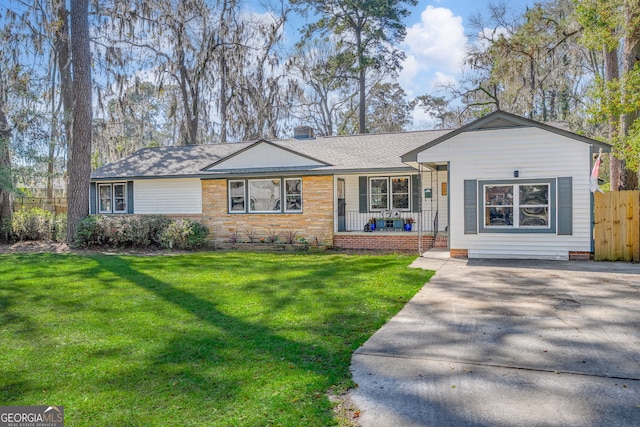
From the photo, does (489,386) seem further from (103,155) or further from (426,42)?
(103,155)

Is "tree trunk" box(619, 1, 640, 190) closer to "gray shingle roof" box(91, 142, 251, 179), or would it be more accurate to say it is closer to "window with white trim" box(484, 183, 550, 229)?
"window with white trim" box(484, 183, 550, 229)

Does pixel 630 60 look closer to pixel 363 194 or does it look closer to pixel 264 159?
pixel 363 194

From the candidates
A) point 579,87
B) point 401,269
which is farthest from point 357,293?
point 579,87

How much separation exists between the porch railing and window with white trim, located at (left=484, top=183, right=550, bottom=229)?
3244mm

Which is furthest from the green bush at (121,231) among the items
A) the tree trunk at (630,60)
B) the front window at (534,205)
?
the tree trunk at (630,60)

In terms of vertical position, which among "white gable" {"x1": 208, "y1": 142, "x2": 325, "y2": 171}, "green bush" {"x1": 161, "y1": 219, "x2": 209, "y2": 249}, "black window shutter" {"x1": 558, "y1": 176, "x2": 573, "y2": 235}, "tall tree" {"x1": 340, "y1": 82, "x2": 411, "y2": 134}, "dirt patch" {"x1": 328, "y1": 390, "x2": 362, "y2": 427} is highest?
"tall tree" {"x1": 340, "y1": 82, "x2": 411, "y2": 134}

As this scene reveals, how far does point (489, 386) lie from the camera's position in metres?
3.53

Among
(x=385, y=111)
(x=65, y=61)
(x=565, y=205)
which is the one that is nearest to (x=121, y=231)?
(x=65, y=61)

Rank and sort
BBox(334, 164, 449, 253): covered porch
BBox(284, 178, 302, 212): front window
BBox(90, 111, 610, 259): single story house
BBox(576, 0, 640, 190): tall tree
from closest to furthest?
BBox(90, 111, 610, 259): single story house < BBox(576, 0, 640, 190): tall tree < BBox(334, 164, 449, 253): covered porch < BBox(284, 178, 302, 212): front window

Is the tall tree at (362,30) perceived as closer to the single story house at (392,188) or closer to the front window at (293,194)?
the single story house at (392,188)

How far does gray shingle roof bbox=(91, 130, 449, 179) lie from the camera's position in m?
14.1

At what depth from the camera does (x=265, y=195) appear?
48.8 feet

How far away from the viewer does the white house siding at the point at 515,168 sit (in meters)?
10.0

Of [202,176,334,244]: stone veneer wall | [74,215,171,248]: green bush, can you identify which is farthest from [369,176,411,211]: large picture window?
[74,215,171,248]: green bush
